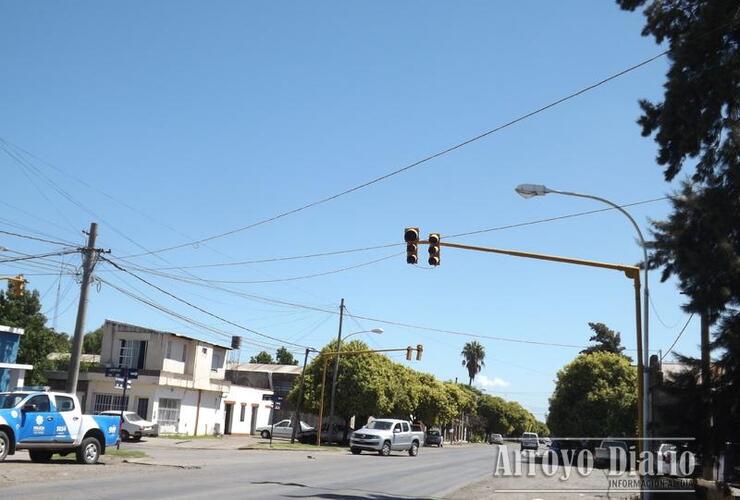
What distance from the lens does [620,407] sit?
162 feet

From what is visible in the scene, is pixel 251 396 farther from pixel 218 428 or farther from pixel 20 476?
pixel 20 476

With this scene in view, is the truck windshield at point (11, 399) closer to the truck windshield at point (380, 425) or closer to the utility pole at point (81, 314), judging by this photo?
the utility pole at point (81, 314)

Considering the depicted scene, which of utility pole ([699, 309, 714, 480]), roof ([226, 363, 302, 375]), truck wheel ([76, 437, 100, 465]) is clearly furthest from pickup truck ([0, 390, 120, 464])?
roof ([226, 363, 302, 375])

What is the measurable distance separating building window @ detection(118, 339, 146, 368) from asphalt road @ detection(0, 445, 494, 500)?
18966 millimetres

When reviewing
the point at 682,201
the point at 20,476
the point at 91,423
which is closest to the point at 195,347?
the point at 91,423

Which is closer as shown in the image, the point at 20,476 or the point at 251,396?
the point at 20,476

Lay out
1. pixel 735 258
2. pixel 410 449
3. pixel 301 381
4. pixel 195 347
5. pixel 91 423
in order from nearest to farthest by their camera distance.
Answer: pixel 735 258 → pixel 91 423 → pixel 410 449 → pixel 195 347 → pixel 301 381

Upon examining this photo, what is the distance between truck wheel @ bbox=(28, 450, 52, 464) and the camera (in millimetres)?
21641

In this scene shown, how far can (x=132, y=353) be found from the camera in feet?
155

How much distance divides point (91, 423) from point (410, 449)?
24728mm

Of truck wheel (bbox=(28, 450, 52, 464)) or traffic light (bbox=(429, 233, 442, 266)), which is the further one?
truck wheel (bbox=(28, 450, 52, 464))

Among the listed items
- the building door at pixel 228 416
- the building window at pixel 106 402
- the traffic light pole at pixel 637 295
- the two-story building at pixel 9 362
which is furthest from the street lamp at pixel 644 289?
the building door at pixel 228 416

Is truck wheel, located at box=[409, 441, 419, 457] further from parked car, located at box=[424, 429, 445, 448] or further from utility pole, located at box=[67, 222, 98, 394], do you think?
parked car, located at box=[424, 429, 445, 448]

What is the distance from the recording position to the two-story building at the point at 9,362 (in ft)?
96.0
